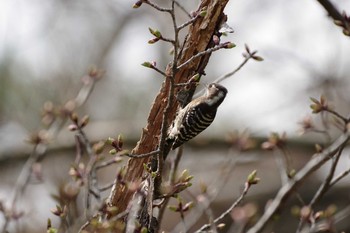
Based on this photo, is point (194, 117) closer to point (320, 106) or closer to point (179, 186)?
point (320, 106)

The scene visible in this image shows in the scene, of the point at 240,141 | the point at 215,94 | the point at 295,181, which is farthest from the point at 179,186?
the point at 240,141

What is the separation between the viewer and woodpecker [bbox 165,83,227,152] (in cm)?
546

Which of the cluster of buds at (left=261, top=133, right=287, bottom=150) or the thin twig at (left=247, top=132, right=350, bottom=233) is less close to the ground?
the cluster of buds at (left=261, top=133, right=287, bottom=150)

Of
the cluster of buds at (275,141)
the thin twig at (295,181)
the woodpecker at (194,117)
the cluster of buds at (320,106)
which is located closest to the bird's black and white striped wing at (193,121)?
the woodpecker at (194,117)

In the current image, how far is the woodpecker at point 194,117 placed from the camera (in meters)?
5.46

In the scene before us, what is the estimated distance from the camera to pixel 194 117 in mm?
5598

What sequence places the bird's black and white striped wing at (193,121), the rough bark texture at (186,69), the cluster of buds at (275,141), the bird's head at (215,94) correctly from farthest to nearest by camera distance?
the bird's head at (215,94)
the cluster of buds at (275,141)
the bird's black and white striped wing at (193,121)
the rough bark texture at (186,69)

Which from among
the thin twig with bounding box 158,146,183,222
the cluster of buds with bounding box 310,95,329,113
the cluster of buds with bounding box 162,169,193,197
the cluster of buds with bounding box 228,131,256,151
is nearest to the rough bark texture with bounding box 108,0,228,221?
the thin twig with bounding box 158,146,183,222

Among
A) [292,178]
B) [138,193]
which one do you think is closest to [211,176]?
[292,178]

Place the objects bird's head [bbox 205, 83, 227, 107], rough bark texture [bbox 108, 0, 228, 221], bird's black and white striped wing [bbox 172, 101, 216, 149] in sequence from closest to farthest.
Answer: rough bark texture [bbox 108, 0, 228, 221] < bird's black and white striped wing [bbox 172, 101, 216, 149] < bird's head [bbox 205, 83, 227, 107]

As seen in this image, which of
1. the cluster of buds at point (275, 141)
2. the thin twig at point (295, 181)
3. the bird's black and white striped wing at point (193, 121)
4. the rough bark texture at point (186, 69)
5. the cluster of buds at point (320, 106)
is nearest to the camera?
the rough bark texture at point (186, 69)

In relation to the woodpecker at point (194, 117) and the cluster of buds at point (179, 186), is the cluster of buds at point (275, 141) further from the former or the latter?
the cluster of buds at point (179, 186)

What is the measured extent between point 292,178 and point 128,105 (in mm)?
10674

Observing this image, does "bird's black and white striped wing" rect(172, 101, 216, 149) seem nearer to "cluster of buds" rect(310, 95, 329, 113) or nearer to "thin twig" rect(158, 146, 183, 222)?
"thin twig" rect(158, 146, 183, 222)
